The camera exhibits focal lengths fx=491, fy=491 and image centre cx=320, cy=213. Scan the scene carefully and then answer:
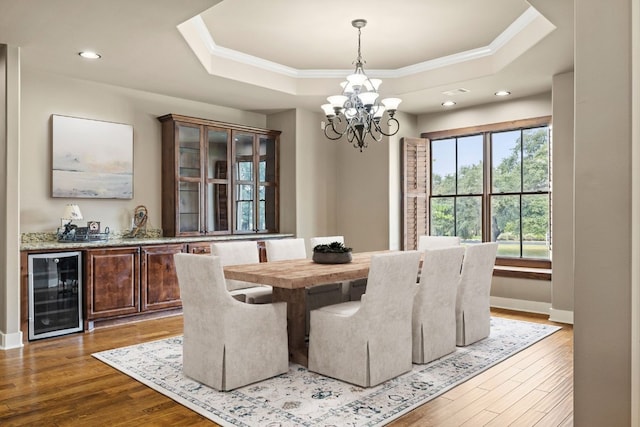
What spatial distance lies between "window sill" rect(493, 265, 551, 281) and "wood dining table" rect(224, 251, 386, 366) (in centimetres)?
273

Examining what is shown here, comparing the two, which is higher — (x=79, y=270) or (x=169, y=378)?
(x=79, y=270)

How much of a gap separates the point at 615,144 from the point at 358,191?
542 cm

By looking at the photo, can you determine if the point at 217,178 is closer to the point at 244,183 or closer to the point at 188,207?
the point at 244,183

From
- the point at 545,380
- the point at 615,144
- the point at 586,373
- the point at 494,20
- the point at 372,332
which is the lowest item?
the point at 545,380

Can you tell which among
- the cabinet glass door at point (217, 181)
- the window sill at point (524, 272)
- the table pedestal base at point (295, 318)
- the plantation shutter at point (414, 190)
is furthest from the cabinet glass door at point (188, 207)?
the window sill at point (524, 272)

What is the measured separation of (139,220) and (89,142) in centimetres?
101

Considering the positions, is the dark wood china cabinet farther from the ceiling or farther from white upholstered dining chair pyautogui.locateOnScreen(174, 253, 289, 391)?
white upholstered dining chair pyautogui.locateOnScreen(174, 253, 289, 391)

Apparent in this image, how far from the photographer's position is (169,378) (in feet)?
11.1

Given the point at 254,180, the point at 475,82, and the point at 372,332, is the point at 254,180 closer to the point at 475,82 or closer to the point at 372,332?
the point at 475,82

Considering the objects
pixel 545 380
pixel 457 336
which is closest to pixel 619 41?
pixel 545 380

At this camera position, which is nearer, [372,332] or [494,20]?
[372,332]

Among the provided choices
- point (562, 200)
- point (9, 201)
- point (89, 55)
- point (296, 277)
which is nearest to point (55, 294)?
point (9, 201)

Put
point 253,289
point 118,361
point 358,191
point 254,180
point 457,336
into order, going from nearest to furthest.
A: point 118,361
point 457,336
point 253,289
point 254,180
point 358,191

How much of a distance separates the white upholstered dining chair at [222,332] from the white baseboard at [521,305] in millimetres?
3550
